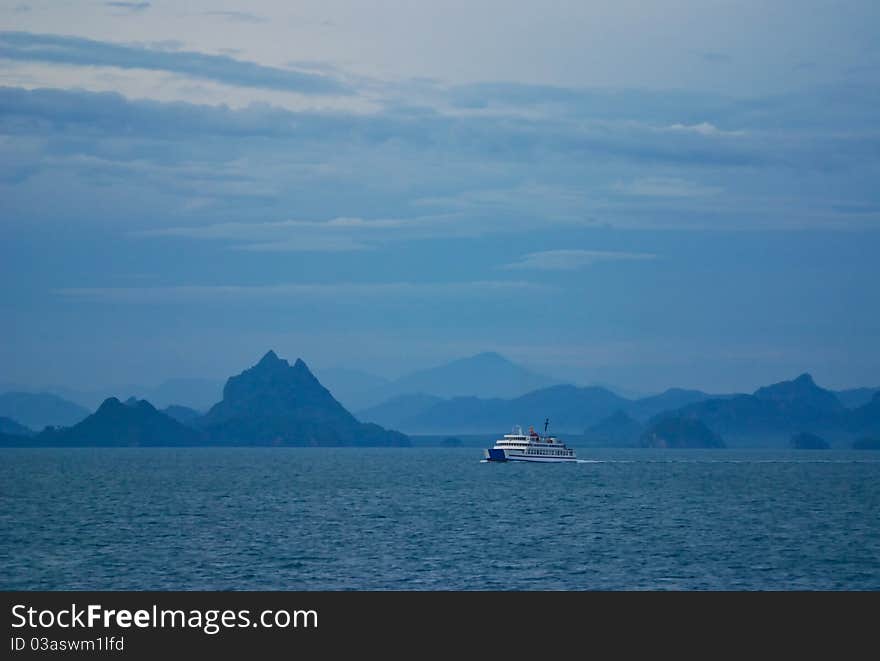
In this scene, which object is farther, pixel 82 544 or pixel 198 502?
pixel 198 502

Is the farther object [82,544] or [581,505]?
[581,505]

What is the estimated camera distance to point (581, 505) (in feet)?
462
